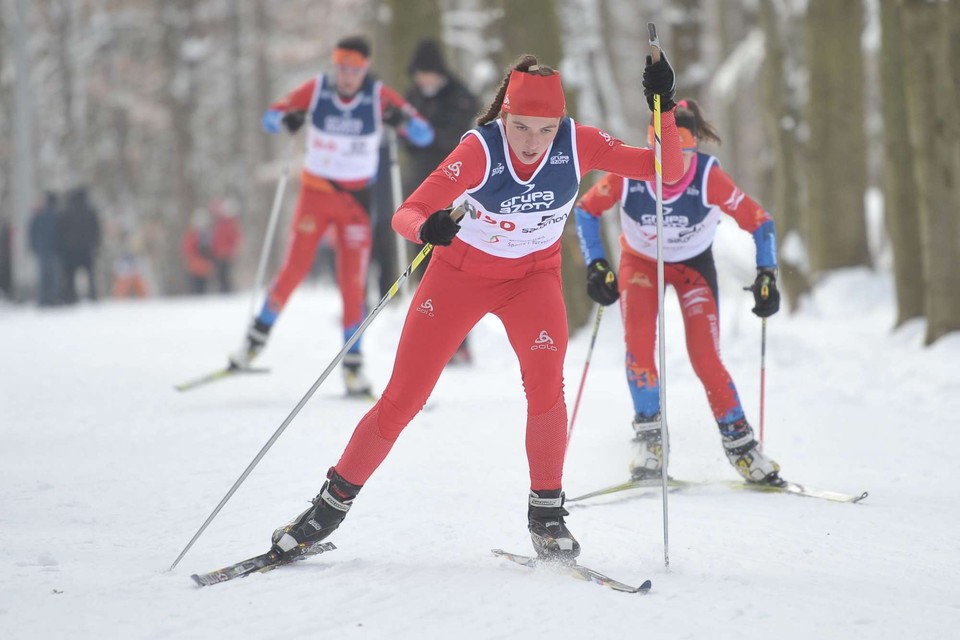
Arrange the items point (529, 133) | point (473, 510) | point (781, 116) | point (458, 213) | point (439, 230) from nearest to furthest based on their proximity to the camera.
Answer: point (439, 230), point (458, 213), point (529, 133), point (473, 510), point (781, 116)

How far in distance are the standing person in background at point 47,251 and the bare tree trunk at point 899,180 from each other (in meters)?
13.5

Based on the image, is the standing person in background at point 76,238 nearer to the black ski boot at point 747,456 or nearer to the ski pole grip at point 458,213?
the black ski boot at point 747,456

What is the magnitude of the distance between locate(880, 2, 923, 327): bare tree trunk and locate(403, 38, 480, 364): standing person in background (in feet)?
12.8

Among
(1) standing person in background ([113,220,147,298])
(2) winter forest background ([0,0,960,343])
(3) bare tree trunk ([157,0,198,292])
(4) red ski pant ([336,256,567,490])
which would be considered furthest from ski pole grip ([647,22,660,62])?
(3) bare tree trunk ([157,0,198,292])

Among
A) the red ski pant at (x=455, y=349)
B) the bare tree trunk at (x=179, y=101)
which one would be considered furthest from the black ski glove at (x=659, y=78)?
the bare tree trunk at (x=179, y=101)

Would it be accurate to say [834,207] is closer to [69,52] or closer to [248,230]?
[69,52]

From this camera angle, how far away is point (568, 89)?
470 inches

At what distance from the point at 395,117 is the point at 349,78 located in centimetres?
43

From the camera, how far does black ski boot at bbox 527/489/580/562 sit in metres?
4.13

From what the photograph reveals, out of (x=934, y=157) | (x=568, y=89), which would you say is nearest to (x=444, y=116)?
(x=568, y=89)

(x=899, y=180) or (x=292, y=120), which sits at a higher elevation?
(x=292, y=120)

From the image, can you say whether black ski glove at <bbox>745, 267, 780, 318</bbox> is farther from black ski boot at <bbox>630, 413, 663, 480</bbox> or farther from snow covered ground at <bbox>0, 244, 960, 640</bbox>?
snow covered ground at <bbox>0, 244, 960, 640</bbox>

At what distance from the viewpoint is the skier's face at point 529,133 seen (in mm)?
4055

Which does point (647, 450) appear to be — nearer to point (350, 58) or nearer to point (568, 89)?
point (350, 58)
